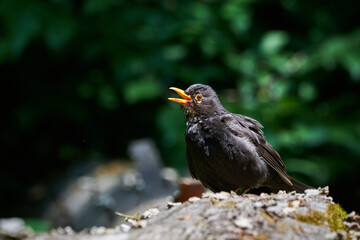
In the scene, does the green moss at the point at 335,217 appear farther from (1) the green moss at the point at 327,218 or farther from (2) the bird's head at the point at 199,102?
(2) the bird's head at the point at 199,102

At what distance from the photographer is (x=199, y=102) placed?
400 centimetres

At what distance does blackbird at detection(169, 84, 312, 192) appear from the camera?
3.50 metres

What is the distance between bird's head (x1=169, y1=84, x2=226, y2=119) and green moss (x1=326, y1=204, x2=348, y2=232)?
1512mm

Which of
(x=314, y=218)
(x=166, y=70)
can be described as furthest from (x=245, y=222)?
(x=166, y=70)

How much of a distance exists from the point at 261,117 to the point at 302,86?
3.18 feet

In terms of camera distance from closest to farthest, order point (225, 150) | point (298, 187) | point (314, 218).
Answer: point (314, 218) < point (225, 150) < point (298, 187)

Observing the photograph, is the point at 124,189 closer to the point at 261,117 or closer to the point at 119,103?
the point at 119,103

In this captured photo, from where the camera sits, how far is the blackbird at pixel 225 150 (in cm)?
350

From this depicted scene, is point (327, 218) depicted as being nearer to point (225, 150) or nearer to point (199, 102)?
point (225, 150)

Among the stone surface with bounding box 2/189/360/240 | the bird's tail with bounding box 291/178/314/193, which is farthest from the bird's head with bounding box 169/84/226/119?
the stone surface with bounding box 2/189/360/240

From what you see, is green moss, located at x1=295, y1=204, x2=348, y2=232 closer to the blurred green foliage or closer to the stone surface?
the stone surface

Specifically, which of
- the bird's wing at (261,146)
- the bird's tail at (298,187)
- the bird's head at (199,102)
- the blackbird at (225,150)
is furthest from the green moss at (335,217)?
the bird's head at (199,102)

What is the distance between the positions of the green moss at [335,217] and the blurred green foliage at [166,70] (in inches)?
87.8

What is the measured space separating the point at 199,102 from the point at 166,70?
5.87 feet
